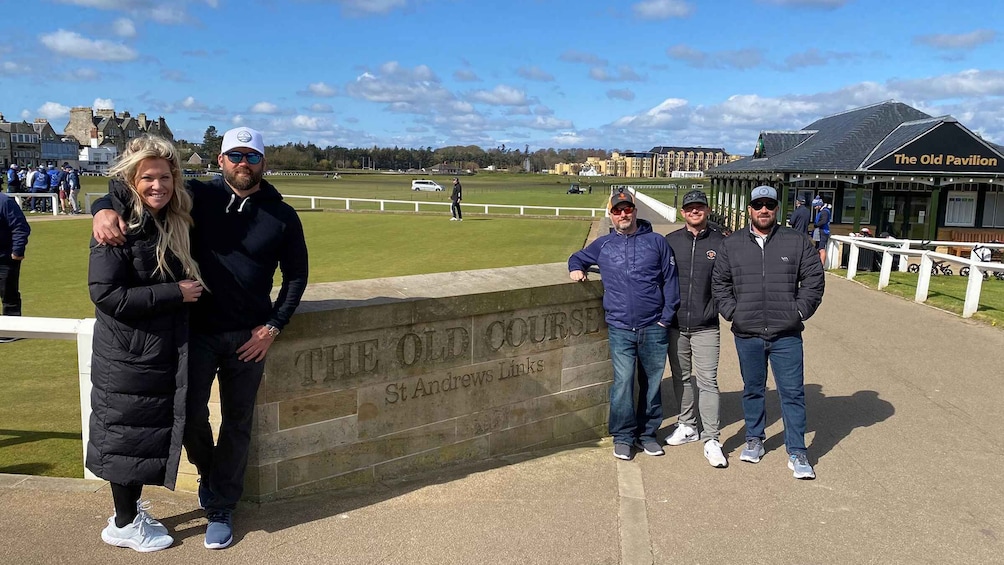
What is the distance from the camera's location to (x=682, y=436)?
5168 mm

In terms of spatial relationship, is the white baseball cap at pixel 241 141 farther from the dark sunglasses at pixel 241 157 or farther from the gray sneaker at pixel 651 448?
the gray sneaker at pixel 651 448

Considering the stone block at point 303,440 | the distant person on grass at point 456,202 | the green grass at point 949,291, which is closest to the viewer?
the stone block at point 303,440

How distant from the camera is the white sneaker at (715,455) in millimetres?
4707

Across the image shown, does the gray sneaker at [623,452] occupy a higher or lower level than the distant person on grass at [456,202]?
lower

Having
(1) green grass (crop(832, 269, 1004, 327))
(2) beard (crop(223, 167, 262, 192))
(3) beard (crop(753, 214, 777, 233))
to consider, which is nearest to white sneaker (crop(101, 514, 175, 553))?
(2) beard (crop(223, 167, 262, 192))

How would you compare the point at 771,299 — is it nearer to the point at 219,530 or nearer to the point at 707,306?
the point at 707,306

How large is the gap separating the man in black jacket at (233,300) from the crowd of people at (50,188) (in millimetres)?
28858

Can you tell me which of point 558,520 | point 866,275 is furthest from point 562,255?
point 558,520

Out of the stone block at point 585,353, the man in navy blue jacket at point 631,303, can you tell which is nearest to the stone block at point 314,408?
the stone block at point 585,353

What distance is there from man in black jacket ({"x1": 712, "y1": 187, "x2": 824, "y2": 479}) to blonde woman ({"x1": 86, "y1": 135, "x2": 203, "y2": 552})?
3.18 metres

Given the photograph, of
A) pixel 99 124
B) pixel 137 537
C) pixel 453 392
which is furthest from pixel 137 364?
pixel 99 124

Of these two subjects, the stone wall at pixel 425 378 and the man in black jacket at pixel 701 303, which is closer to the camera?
the stone wall at pixel 425 378

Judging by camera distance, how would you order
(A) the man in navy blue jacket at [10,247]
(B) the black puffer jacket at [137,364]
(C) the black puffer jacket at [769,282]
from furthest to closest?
(A) the man in navy blue jacket at [10,247] → (C) the black puffer jacket at [769,282] → (B) the black puffer jacket at [137,364]

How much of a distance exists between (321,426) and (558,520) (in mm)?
1309
